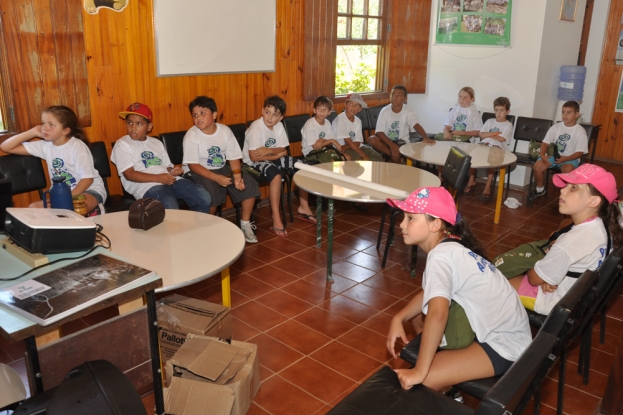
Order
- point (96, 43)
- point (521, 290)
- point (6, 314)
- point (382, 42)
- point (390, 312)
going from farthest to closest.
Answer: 1. point (382, 42)
2. point (96, 43)
3. point (390, 312)
4. point (521, 290)
5. point (6, 314)

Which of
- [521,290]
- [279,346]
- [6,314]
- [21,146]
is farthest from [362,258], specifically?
[6,314]

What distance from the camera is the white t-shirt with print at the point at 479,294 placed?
6.37 ft

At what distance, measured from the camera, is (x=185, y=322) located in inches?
104

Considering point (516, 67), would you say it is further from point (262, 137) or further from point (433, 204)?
point (433, 204)

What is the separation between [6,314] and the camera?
164 centimetres

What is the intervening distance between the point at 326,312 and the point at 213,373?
1.18 metres

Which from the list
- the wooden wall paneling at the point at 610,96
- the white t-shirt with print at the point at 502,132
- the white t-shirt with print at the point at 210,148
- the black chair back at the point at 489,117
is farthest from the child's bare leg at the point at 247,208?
the wooden wall paneling at the point at 610,96

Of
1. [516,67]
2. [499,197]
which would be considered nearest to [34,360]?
[499,197]

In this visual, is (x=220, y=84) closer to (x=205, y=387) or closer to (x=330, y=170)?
(x=330, y=170)

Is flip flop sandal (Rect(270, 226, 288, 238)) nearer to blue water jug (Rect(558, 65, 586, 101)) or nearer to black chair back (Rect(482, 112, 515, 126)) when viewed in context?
black chair back (Rect(482, 112, 515, 126))

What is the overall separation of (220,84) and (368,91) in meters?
2.28

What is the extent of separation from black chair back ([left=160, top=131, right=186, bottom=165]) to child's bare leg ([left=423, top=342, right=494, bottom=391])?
9.93 ft

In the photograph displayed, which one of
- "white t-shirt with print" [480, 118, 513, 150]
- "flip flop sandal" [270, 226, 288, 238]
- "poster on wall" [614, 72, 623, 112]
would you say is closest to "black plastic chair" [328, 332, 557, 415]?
"flip flop sandal" [270, 226, 288, 238]

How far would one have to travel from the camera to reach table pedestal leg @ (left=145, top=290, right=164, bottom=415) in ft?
6.41
